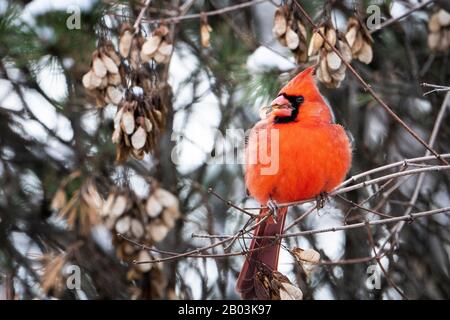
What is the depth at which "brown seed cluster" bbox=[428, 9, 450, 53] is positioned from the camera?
4082mm

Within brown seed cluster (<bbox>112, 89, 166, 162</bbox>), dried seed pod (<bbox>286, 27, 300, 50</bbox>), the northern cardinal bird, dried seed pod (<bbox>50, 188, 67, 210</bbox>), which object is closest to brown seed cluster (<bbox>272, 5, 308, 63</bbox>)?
dried seed pod (<bbox>286, 27, 300, 50</bbox>)

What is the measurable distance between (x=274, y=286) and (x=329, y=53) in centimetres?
86

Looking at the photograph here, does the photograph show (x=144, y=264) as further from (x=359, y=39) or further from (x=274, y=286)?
(x=359, y=39)

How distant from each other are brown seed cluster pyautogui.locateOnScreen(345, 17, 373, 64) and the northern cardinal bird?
0.69 ft

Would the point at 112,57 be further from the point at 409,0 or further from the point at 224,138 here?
the point at 409,0

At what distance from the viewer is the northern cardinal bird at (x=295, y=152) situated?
326 centimetres

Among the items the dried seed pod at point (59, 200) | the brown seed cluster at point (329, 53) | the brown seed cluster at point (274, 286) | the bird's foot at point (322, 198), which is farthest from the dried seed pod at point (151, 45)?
the dried seed pod at point (59, 200)

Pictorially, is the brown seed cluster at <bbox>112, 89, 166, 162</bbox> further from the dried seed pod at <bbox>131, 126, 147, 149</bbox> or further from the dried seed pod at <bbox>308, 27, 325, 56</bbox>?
the dried seed pod at <bbox>308, 27, 325, 56</bbox>

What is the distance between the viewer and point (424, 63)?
15.3 ft

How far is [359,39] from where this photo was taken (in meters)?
3.40

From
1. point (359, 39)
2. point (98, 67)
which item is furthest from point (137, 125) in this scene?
point (359, 39)

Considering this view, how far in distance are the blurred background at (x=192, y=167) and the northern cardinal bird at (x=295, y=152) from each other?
2.11ft
